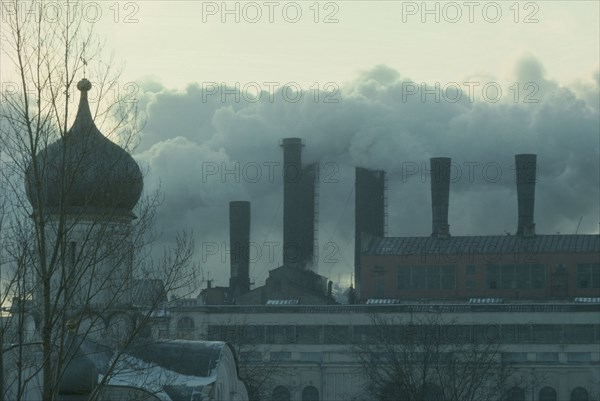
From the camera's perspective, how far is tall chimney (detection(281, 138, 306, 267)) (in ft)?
203

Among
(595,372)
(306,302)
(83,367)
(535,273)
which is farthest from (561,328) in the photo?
(83,367)

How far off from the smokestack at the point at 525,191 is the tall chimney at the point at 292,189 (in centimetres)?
889

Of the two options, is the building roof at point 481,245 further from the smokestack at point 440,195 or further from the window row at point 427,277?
the window row at point 427,277

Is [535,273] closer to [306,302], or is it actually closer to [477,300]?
[477,300]

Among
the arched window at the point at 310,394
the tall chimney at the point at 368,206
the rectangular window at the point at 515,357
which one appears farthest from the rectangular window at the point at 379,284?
the rectangular window at the point at 515,357

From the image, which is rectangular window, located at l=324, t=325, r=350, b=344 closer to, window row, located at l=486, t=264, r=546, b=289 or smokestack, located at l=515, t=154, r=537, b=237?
window row, located at l=486, t=264, r=546, b=289

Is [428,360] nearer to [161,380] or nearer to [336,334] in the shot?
[336,334]

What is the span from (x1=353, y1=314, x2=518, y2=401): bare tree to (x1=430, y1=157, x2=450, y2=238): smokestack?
22.2 ft

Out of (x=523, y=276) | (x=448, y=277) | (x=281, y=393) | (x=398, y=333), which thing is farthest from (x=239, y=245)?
(x=523, y=276)

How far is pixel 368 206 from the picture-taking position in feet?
210

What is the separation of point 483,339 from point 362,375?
5.02 meters

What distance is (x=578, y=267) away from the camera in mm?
62062


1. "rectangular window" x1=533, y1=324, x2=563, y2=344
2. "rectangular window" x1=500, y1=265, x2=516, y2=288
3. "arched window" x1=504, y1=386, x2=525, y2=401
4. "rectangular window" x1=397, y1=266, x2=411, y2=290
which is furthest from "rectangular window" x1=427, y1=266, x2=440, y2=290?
"arched window" x1=504, y1=386, x2=525, y2=401

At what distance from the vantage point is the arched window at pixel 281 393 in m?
56.8
